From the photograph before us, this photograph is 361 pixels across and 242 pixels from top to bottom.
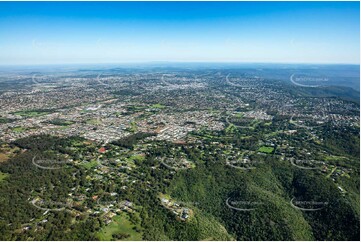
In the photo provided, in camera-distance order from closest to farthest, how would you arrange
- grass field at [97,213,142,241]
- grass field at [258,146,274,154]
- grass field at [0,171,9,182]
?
grass field at [97,213,142,241] < grass field at [0,171,9,182] < grass field at [258,146,274,154]

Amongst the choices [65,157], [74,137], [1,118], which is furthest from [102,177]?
[1,118]

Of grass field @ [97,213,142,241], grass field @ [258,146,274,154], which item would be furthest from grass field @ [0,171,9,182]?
grass field @ [258,146,274,154]

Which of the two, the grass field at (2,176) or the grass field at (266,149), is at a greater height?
the grass field at (2,176)

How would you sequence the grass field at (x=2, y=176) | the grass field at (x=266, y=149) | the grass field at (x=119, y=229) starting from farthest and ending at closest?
the grass field at (x=266, y=149) < the grass field at (x=2, y=176) < the grass field at (x=119, y=229)

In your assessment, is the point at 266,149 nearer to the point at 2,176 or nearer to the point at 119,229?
the point at 119,229

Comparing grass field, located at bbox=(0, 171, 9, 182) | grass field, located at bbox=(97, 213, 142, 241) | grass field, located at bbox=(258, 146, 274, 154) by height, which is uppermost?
grass field, located at bbox=(0, 171, 9, 182)

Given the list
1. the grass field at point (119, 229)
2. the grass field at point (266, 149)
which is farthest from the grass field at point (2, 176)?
the grass field at point (266, 149)

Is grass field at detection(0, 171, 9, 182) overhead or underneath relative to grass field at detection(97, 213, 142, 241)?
overhead

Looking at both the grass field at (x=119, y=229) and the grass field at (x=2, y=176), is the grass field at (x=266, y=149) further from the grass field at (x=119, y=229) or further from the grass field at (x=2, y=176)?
the grass field at (x=2, y=176)

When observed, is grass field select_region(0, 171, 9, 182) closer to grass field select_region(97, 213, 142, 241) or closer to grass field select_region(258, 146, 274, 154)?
grass field select_region(97, 213, 142, 241)

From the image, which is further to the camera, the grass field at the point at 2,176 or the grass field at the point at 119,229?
the grass field at the point at 2,176
